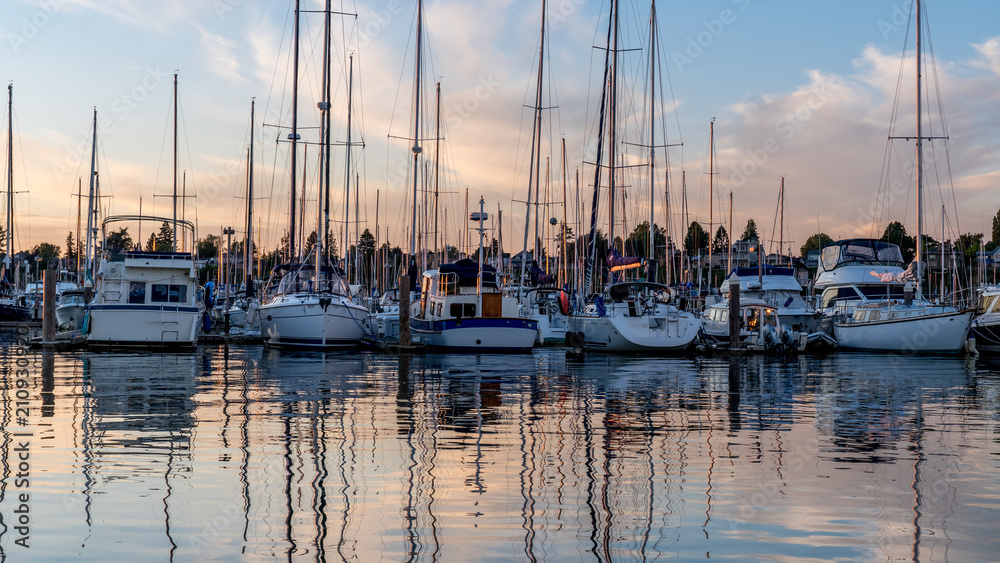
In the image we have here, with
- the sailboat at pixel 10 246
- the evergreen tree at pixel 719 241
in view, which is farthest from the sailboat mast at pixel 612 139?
the evergreen tree at pixel 719 241

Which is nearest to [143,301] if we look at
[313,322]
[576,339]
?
[313,322]

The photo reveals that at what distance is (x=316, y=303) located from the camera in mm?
37531

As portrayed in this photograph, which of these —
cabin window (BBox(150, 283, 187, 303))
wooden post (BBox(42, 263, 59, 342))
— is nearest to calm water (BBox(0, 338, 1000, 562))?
wooden post (BBox(42, 263, 59, 342))

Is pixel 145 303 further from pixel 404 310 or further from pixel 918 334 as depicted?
pixel 918 334

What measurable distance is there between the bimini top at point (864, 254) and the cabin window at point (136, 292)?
35091mm

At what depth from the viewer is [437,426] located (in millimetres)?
14070

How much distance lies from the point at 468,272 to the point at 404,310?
3484mm

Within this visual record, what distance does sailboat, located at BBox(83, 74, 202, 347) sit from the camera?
3384 cm

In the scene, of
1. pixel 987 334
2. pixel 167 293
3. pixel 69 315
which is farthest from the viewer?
pixel 69 315

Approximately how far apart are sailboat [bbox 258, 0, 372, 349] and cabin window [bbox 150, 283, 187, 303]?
13.5 feet

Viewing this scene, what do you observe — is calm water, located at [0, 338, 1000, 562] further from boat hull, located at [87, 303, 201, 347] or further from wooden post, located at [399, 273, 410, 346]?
wooden post, located at [399, 273, 410, 346]

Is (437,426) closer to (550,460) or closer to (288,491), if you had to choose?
(550,460)

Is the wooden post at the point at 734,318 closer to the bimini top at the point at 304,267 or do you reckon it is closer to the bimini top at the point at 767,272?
the bimini top at the point at 767,272

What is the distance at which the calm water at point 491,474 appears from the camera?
7.26 meters
